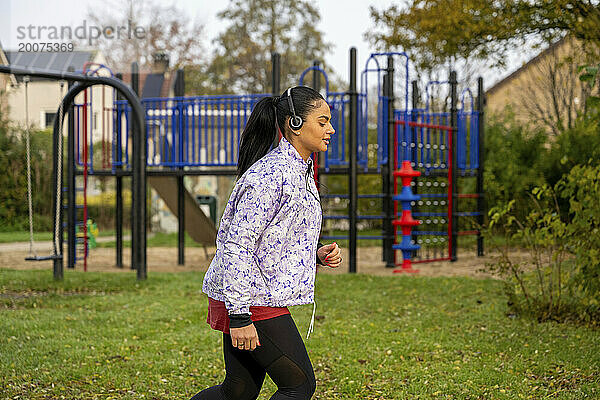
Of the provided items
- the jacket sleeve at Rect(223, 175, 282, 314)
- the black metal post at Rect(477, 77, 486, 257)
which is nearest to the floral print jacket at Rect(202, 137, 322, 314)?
the jacket sleeve at Rect(223, 175, 282, 314)

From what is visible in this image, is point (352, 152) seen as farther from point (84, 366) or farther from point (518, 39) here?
point (84, 366)

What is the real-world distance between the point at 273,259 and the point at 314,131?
1.81ft

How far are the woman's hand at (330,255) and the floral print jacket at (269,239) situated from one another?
0.18m

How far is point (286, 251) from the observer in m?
2.86

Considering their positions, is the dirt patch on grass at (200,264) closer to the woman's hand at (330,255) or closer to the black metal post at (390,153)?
the black metal post at (390,153)

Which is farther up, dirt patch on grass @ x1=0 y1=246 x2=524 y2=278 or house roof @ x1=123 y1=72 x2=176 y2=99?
house roof @ x1=123 y1=72 x2=176 y2=99

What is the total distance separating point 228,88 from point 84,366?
27741 millimetres

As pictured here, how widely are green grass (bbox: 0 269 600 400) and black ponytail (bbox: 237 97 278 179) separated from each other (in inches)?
89.4

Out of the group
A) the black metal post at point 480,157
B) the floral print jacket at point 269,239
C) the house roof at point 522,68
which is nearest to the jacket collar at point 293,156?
the floral print jacket at point 269,239

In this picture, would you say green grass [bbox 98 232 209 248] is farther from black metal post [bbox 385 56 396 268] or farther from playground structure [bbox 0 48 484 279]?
black metal post [bbox 385 56 396 268]

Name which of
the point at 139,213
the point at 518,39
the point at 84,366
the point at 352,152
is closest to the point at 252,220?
the point at 84,366

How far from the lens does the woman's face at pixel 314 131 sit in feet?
9.82

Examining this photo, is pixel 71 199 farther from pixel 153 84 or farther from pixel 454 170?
pixel 153 84

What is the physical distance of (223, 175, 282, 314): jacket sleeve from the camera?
2.72m
